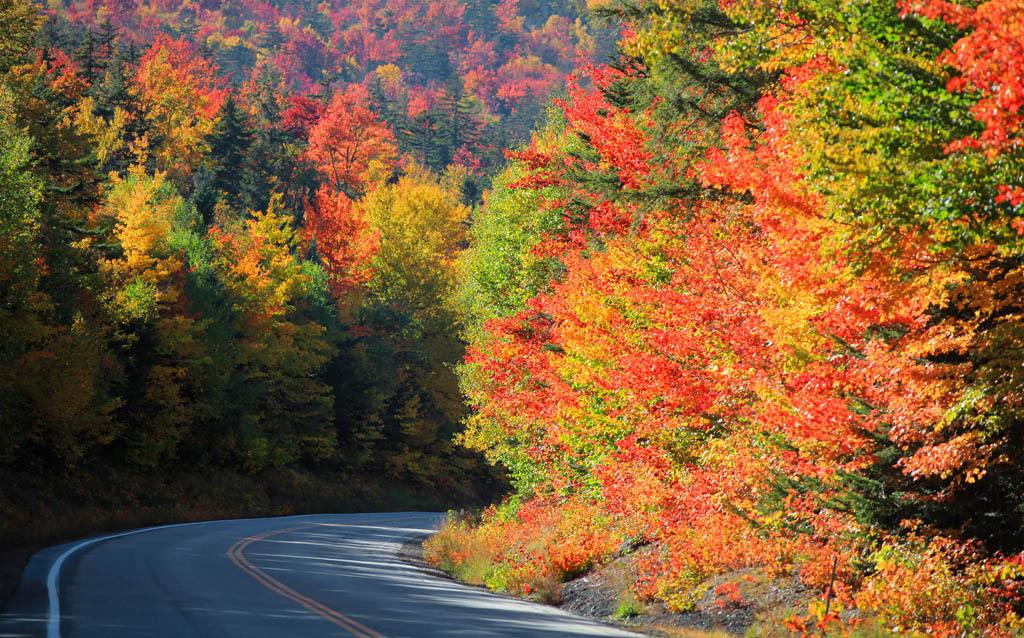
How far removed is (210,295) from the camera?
45.1 metres

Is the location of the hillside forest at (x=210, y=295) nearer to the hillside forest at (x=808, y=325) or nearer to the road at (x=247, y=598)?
the road at (x=247, y=598)

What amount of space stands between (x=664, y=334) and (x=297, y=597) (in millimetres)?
7471

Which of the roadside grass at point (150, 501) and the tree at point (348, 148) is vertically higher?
the tree at point (348, 148)

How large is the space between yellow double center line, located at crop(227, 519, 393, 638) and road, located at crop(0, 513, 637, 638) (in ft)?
0.07

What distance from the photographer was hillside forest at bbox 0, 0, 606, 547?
109 ft

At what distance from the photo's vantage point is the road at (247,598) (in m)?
12.2

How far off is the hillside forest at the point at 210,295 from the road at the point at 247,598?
6618mm

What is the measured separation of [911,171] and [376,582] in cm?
1374

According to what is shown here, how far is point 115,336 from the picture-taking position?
3803 cm

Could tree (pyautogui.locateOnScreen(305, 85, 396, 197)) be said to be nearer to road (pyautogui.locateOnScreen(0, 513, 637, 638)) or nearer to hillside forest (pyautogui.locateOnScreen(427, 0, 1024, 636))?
road (pyautogui.locateOnScreen(0, 513, 637, 638))

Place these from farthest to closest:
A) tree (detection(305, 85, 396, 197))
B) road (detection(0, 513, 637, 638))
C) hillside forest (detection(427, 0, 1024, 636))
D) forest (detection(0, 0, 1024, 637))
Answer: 1. tree (detection(305, 85, 396, 197))
2. road (detection(0, 513, 637, 638))
3. forest (detection(0, 0, 1024, 637))
4. hillside forest (detection(427, 0, 1024, 636))

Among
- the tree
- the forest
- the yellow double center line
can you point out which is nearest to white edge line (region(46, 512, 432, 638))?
the forest

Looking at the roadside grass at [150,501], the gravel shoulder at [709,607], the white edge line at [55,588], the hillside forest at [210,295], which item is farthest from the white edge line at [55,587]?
the gravel shoulder at [709,607]

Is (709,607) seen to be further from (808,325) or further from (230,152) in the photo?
(230,152)
